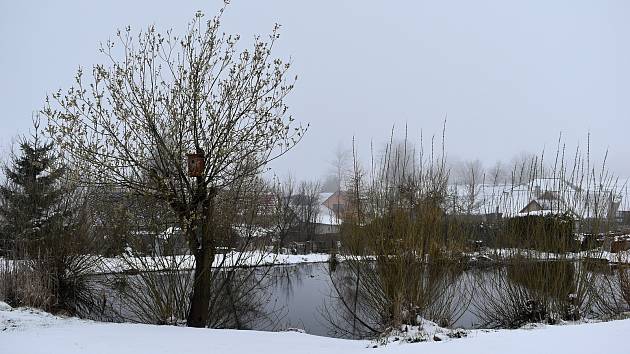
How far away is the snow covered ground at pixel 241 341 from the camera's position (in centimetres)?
397

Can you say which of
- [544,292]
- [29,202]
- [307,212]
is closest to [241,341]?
[544,292]

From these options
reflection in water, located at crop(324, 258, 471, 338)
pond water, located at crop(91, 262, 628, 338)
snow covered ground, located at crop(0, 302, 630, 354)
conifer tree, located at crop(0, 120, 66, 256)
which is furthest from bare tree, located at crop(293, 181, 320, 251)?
snow covered ground, located at crop(0, 302, 630, 354)

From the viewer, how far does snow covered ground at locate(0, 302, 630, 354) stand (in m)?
3.97

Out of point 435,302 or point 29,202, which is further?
point 29,202

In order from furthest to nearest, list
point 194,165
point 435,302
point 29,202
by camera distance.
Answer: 1. point 29,202
2. point 435,302
3. point 194,165

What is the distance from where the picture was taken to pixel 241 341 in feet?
18.5

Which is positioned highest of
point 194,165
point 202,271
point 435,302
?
point 194,165

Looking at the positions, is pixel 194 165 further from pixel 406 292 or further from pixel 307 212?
pixel 307 212

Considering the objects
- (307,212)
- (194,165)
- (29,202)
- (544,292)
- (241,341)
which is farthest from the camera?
(307,212)

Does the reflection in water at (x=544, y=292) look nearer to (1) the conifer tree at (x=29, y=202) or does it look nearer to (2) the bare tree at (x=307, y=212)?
(1) the conifer tree at (x=29, y=202)

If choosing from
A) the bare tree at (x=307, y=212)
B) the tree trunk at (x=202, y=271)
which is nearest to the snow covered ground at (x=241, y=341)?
the tree trunk at (x=202, y=271)

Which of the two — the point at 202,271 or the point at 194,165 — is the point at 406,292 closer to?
the point at 202,271

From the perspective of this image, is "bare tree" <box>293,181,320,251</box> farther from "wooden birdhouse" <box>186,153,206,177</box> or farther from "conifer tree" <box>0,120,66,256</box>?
"wooden birdhouse" <box>186,153,206,177</box>

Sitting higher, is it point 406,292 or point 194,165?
point 194,165
